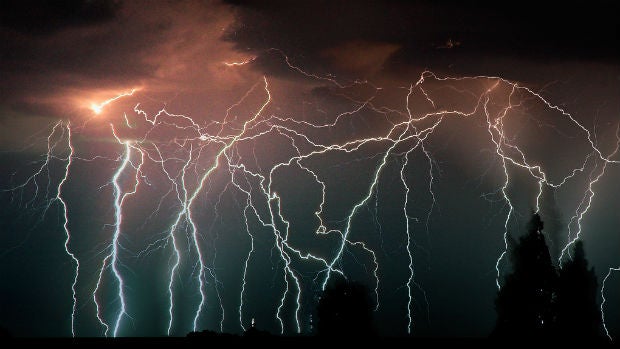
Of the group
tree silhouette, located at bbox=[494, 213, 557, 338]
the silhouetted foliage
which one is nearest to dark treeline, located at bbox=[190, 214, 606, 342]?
tree silhouette, located at bbox=[494, 213, 557, 338]

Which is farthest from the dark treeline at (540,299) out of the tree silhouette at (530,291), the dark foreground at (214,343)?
the dark foreground at (214,343)

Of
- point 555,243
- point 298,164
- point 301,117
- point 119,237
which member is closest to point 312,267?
point 298,164

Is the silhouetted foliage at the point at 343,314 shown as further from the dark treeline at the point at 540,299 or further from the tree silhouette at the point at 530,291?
the tree silhouette at the point at 530,291

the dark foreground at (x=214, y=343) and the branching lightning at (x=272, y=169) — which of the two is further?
the branching lightning at (x=272, y=169)

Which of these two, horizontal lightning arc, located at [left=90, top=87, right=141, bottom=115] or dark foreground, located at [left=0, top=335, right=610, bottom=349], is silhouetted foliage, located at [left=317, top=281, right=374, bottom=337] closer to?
dark foreground, located at [left=0, top=335, right=610, bottom=349]

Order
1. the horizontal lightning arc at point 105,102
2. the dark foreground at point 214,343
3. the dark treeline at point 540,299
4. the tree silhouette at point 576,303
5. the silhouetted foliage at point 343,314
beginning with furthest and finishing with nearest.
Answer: the horizontal lightning arc at point 105,102 < the tree silhouette at point 576,303 < the dark treeline at point 540,299 < the silhouetted foliage at point 343,314 < the dark foreground at point 214,343

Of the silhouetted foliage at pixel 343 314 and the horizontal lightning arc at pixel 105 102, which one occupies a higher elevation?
the horizontal lightning arc at pixel 105 102

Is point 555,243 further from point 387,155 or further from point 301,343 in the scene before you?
point 301,343
